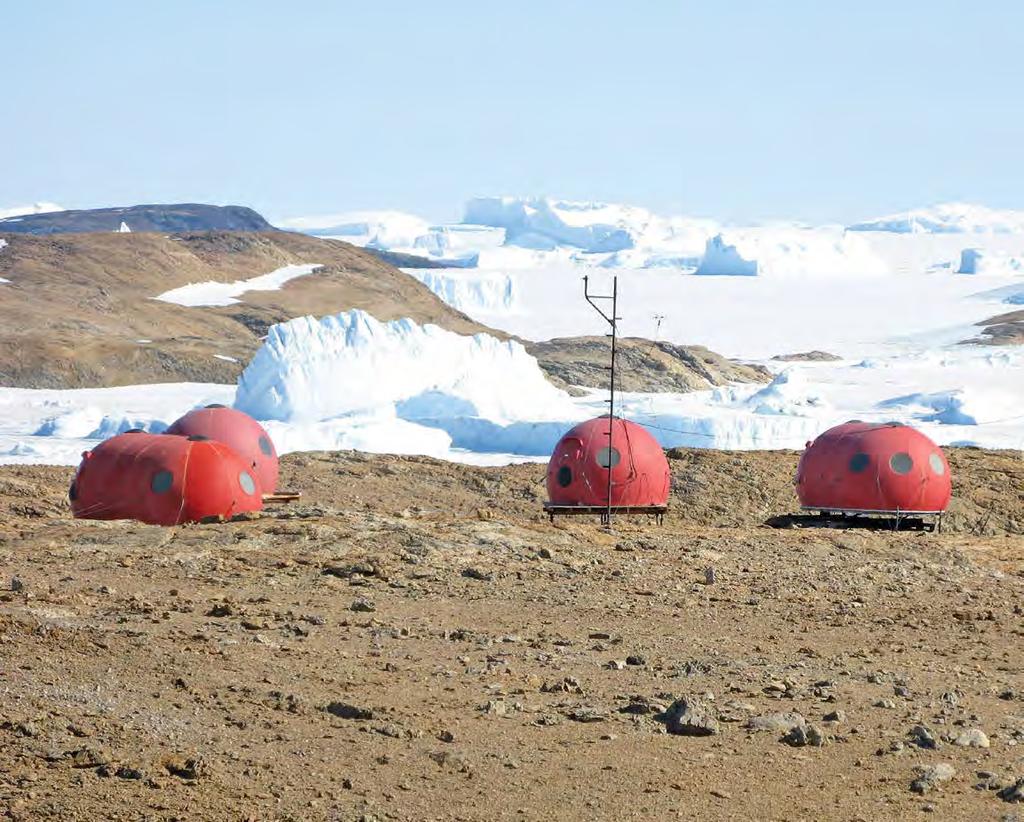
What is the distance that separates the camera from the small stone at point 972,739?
1088cm

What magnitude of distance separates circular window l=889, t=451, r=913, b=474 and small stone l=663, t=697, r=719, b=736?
16.2 metres

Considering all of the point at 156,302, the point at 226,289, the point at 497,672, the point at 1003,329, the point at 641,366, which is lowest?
the point at 497,672

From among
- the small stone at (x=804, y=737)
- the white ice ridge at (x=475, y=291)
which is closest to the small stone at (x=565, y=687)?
the small stone at (x=804, y=737)

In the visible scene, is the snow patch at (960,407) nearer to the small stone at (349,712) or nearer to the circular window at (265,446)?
the circular window at (265,446)

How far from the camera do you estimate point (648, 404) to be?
71.8 m

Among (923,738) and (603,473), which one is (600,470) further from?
(923,738)

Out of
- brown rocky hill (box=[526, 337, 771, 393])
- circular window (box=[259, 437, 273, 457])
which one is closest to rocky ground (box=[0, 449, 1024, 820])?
circular window (box=[259, 437, 273, 457])

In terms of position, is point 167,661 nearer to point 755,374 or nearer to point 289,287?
point 755,374

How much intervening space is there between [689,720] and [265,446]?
18616mm

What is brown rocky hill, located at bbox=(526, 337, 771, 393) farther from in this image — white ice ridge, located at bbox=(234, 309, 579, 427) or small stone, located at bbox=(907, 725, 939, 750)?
small stone, located at bbox=(907, 725, 939, 750)

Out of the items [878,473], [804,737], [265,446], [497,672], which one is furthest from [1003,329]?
[804,737]

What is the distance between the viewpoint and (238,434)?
1107 inches

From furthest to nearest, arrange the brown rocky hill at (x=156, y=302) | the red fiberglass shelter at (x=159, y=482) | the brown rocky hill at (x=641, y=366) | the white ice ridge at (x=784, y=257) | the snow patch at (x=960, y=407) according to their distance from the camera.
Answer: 1. the white ice ridge at (x=784, y=257)
2. the brown rocky hill at (x=641, y=366)
3. the brown rocky hill at (x=156, y=302)
4. the snow patch at (x=960, y=407)
5. the red fiberglass shelter at (x=159, y=482)

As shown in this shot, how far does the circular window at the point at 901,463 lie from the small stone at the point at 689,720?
16198 millimetres
